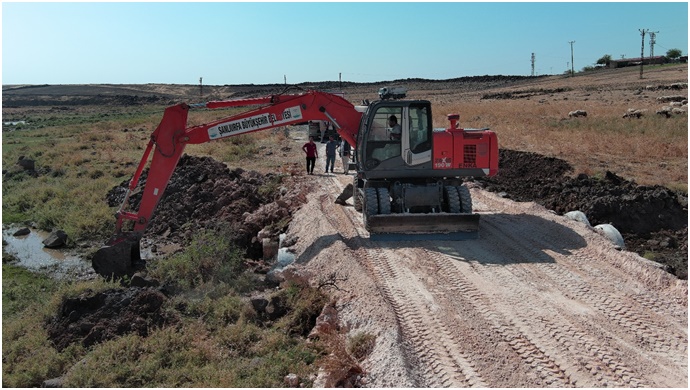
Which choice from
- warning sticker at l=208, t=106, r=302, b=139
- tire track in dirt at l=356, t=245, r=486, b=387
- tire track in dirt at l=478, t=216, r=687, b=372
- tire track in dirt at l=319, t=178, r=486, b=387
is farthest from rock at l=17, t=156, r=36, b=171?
tire track in dirt at l=478, t=216, r=687, b=372

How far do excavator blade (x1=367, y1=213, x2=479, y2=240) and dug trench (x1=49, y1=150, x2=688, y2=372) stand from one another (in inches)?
82.7

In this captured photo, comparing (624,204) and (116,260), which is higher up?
(624,204)

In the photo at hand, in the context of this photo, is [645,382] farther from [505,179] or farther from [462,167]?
[505,179]

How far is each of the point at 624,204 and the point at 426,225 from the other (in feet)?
17.7

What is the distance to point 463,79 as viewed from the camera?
408ft

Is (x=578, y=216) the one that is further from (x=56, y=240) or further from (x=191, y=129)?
(x=56, y=240)

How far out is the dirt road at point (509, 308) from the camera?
25.4 ft

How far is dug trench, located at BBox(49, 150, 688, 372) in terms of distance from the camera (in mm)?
10461

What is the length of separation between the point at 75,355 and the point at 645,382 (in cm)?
741

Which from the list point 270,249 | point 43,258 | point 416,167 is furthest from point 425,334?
point 43,258

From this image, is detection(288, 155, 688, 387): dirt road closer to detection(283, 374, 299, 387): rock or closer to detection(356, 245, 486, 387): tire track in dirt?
detection(356, 245, 486, 387): tire track in dirt

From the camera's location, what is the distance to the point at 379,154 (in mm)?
14469

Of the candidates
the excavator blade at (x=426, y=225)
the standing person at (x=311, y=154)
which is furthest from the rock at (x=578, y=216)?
the standing person at (x=311, y=154)

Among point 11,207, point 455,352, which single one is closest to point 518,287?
point 455,352
